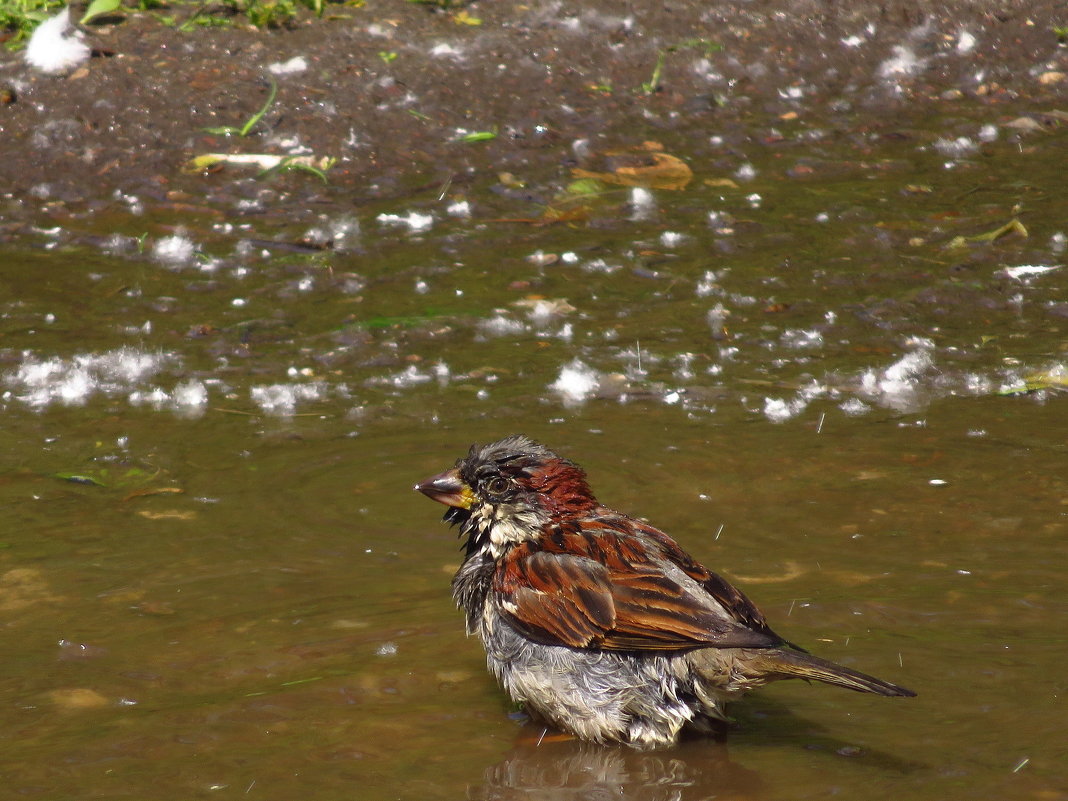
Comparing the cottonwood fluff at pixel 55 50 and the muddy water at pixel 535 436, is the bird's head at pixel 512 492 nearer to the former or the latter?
the muddy water at pixel 535 436

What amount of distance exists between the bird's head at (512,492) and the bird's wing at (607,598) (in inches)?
3.4

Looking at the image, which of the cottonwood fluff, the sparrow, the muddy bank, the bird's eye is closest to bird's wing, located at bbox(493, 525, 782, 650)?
the sparrow

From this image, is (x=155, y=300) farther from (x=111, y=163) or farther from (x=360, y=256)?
(x=111, y=163)

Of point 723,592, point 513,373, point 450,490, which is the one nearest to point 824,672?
point 723,592

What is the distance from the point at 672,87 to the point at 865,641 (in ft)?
21.6

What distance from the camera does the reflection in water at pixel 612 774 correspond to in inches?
142

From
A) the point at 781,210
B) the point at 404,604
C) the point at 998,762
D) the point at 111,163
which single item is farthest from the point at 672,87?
the point at 998,762

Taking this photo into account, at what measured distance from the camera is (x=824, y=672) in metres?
3.52

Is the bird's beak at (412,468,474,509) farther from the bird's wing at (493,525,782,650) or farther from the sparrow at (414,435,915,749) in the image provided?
the bird's wing at (493,525,782,650)

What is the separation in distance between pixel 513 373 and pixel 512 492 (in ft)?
7.67

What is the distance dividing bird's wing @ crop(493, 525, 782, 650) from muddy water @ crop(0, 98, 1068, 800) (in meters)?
0.33

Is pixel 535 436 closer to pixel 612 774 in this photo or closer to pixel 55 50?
pixel 612 774

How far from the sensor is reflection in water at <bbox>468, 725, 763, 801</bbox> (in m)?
3.61

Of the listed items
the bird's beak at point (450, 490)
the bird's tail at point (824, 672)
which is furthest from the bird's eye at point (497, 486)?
the bird's tail at point (824, 672)
